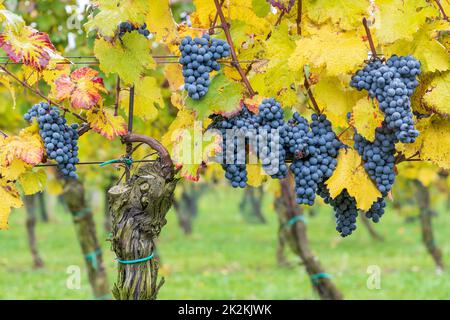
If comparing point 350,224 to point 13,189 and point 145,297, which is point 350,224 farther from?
point 13,189

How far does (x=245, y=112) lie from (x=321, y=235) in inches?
810

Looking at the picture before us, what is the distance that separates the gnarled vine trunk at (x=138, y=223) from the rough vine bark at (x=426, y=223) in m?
9.47

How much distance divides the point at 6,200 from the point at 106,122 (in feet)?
1.96

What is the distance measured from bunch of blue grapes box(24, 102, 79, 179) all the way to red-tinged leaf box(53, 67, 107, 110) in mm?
91

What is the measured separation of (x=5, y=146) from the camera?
306cm

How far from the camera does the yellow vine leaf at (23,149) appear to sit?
9.91 ft

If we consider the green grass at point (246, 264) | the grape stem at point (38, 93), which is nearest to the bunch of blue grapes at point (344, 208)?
the grape stem at point (38, 93)

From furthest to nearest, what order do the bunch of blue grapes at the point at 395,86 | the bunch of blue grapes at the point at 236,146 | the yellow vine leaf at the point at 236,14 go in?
the yellow vine leaf at the point at 236,14
the bunch of blue grapes at the point at 236,146
the bunch of blue grapes at the point at 395,86

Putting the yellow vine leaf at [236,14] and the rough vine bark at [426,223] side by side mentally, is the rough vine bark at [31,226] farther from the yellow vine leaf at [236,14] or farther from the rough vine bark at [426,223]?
the yellow vine leaf at [236,14]

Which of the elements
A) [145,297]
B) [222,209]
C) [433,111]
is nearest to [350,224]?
[433,111]

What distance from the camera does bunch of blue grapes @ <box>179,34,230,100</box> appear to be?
2900 millimetres

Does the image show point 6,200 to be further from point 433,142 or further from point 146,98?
point 433,142

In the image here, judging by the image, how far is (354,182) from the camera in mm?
3016

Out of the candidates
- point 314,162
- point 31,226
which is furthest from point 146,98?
point 31,226
